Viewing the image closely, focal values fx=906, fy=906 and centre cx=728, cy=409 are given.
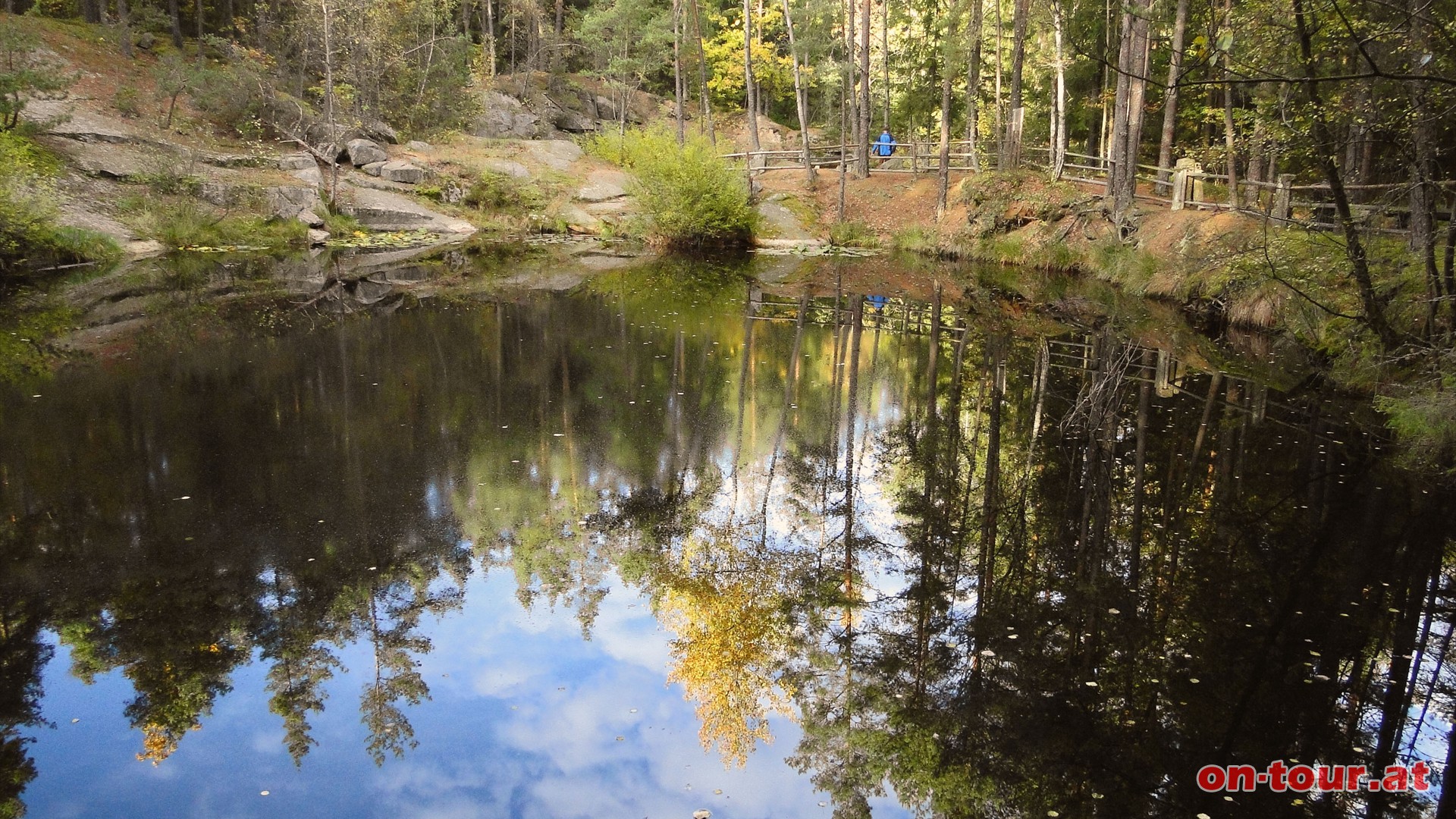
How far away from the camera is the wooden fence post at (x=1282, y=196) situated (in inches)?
682

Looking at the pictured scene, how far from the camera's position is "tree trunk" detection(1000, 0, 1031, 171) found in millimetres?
26750

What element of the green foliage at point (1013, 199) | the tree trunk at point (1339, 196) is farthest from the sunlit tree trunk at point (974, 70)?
the tree trunk at point (1339, 196)

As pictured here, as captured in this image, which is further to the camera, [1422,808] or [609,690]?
[609,690]

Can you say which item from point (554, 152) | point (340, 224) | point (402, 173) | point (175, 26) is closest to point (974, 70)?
point (554, 152)

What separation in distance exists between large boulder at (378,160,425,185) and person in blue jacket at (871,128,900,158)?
62.2 ft

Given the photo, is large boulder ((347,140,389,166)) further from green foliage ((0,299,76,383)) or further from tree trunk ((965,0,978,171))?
tree trunk ((965,0,978,171))

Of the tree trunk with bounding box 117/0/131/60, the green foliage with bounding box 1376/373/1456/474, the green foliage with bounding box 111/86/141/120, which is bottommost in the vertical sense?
the green foliage with bounding box 1376/373/1456/474

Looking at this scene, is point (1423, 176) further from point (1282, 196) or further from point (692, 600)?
point (1282, 196)

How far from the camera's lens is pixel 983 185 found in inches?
1166

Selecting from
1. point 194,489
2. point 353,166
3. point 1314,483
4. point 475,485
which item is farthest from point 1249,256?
point 353,166

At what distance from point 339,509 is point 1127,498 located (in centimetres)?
738

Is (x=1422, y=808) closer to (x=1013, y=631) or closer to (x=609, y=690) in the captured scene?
(x=1013, y=631)

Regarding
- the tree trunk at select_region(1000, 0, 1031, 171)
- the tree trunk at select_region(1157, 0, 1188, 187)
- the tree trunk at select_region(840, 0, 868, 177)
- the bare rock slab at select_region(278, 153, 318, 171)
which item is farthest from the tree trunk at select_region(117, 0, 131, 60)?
the tree trunk at select_region(1157, 0, 1188, 187)

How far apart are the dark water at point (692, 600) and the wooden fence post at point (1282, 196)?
22.4 ft
